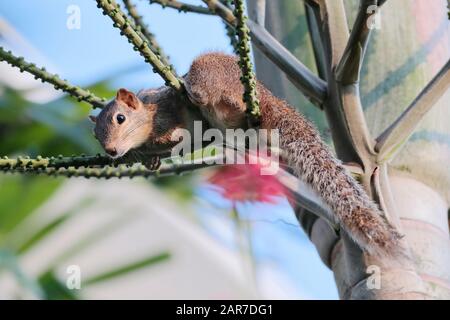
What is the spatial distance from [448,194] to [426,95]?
54 centimetres

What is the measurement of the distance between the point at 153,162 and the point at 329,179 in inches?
27.8

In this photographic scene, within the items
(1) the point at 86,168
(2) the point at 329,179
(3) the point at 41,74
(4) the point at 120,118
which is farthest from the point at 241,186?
(3) the point at 41,74

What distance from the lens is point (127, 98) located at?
361 cm

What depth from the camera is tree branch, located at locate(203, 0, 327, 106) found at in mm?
2637

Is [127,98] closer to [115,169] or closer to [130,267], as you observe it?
[115,169]

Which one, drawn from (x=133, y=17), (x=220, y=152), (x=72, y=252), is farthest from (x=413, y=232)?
(x=72, y=252)

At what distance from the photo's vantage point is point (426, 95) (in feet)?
8.26

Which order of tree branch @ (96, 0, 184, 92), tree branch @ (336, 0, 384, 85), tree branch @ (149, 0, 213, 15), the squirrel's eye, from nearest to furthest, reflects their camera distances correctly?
1. tree branch @ (96, 0, 184, 92)
2. tree branch @ (336, 0, 384, 85)
3. tree branch @ (149, 0, 213, 15)
4. the squirrel's eye

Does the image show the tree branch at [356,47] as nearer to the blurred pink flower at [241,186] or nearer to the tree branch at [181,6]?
the blurred pink flower at [241,186]

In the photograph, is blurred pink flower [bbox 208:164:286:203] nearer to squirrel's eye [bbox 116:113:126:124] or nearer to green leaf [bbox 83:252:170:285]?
squirrel's eye [bbox 116:113:126:124]

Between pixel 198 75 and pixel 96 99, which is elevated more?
pixel 198 75

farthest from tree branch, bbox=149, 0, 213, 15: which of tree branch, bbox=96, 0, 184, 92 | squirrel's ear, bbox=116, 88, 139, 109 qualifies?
tree branch, bbox=96, 0, 184, 92

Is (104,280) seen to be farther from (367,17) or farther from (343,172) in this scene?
(367,17)

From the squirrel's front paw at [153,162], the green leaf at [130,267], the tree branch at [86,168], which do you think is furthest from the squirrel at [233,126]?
the green leaf at [130,267]
